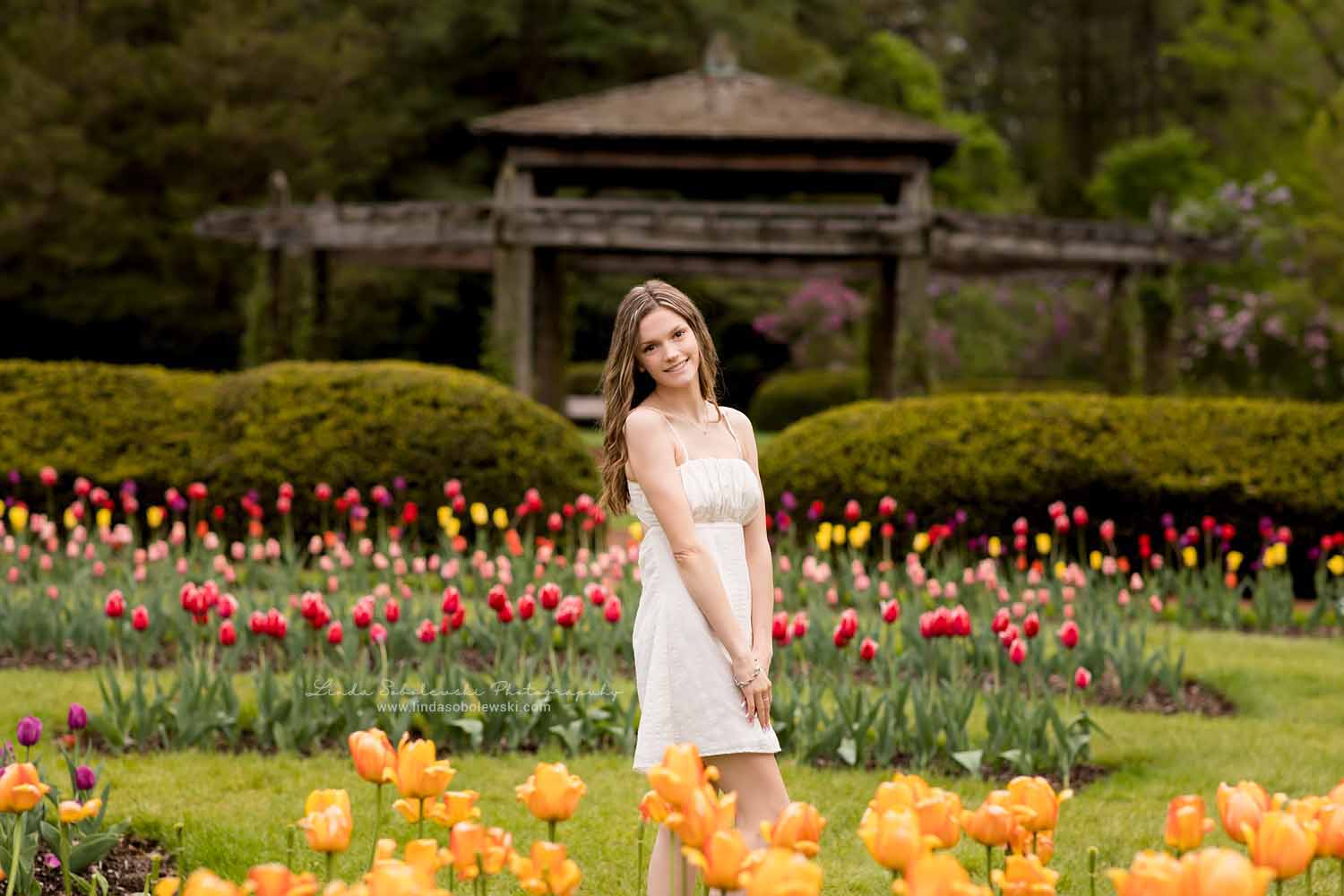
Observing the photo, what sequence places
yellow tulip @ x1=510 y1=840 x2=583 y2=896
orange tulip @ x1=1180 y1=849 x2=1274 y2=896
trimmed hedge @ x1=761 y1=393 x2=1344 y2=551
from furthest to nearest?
1. trimmed hedge @ x1=761 y1=393 x2=1344 y2=551
2. yellow tulip @ x1=510 y1=840 x2=583 y2=896
3. orange tulip @ x1=1180 y1=849 x2=1274 y2=896

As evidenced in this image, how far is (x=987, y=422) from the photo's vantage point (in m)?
9.22

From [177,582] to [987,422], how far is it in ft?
17.3

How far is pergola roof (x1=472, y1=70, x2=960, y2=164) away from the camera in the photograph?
1698 centimetres

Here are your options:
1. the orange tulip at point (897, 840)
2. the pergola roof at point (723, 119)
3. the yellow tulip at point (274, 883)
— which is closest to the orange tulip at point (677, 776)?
the orange tulip at point (897, 840)

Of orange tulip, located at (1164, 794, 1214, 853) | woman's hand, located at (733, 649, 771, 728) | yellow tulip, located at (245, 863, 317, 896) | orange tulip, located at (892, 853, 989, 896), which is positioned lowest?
woman's hand, located at (733, 649, 771, 728)

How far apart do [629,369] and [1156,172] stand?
34.5m

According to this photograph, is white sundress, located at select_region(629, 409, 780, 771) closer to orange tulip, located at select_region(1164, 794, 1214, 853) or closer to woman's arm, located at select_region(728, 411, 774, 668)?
woman's arm, located at select_region(728, 411, 774, 668)

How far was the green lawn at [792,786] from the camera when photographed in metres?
4.20

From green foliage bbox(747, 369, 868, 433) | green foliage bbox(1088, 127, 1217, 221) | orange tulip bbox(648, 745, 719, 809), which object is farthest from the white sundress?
green foliage bbox(1088, 127, 1217, 221)

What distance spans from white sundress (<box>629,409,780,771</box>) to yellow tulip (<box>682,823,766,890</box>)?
3.51ft

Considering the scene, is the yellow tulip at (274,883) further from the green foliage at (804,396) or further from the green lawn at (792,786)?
the green foliage at (804,396)

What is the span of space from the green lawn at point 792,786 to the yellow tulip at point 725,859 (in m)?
2.00

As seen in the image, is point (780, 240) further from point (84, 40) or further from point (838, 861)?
point (84, 40)

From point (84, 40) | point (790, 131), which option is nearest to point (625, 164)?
point (790, 131)
